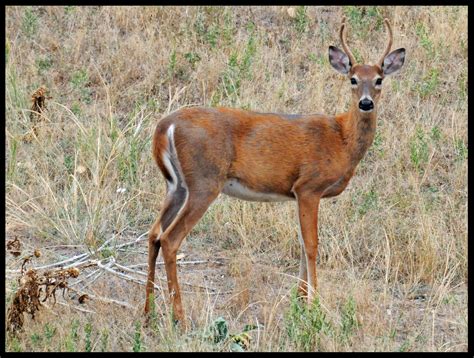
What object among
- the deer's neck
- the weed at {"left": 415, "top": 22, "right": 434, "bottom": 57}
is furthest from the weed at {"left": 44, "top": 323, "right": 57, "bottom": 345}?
the weed at {"left": 415, "top": 22, "right": 434, "bottom": 57}

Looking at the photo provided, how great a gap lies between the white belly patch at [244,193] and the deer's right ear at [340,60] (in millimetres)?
1078

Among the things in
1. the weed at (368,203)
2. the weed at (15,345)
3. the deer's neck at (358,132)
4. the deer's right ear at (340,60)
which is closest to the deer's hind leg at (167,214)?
the weed at (15,345)

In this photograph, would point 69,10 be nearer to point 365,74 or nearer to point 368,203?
point 368,203

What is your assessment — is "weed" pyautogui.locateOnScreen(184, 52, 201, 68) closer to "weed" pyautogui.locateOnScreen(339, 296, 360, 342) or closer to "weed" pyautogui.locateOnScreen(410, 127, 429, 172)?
"weed" pyautogui.locateOnScreen(410, 127, 429, 172)

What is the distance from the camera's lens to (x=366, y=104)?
26.1ft

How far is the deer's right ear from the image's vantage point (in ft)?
27.3

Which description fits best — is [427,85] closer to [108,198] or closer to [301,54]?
[301,54]

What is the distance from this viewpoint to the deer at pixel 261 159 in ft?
25.0

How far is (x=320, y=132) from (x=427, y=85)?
335 centimetres

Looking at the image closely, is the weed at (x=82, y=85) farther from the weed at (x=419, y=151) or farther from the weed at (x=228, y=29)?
the weed at (x=419, y=151)

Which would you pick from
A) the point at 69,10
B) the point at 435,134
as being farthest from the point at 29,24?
the point at 435,134

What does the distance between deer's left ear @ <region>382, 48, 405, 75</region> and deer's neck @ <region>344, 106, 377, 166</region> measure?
39 cm

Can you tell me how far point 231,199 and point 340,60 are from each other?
5.36 ft
